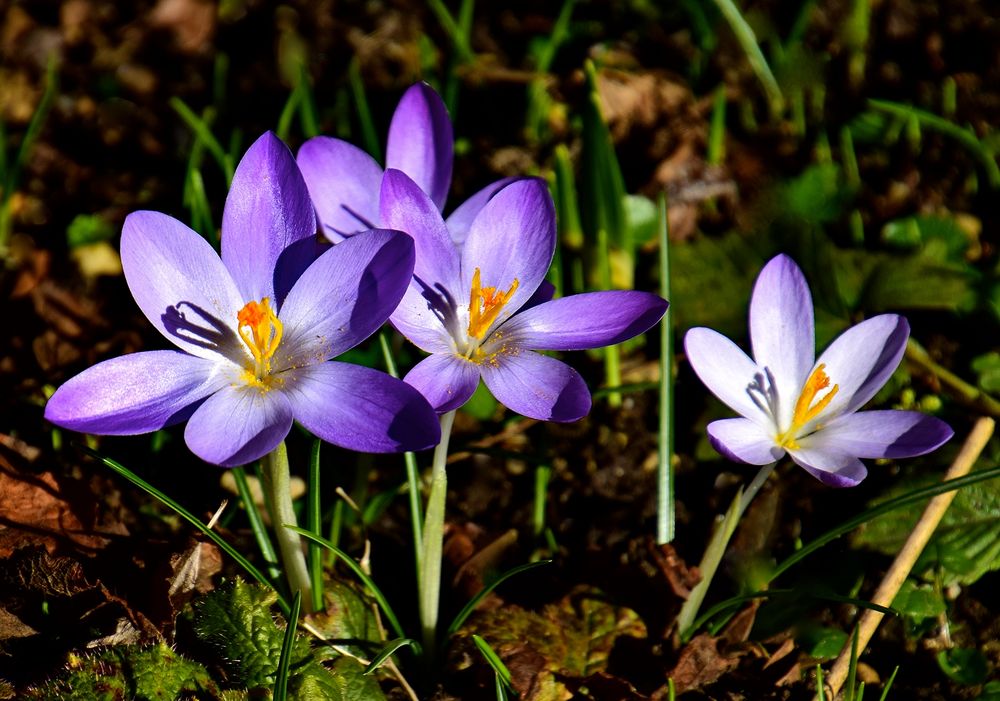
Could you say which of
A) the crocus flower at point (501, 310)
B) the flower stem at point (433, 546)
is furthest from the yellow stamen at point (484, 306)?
the flower stem at point (433, 546)

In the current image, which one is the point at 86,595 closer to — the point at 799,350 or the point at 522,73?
the point at 799,350

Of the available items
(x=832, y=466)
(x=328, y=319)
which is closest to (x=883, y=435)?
(x=832, y=466)

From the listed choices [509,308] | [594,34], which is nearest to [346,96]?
[594,34]

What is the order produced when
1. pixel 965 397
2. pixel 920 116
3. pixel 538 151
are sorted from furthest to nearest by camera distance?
pixel 538 151 → pixel 920 116 → pixel 965 397

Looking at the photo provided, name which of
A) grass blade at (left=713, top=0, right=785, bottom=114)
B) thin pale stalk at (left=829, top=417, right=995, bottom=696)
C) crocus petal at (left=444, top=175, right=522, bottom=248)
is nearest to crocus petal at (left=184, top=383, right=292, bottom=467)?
crocus petal at (left=444, top=175, right=522, bottom=248)

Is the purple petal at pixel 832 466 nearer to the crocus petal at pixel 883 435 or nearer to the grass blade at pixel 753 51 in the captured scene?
the crocus petal at pixel 883 435

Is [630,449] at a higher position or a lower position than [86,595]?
lower
